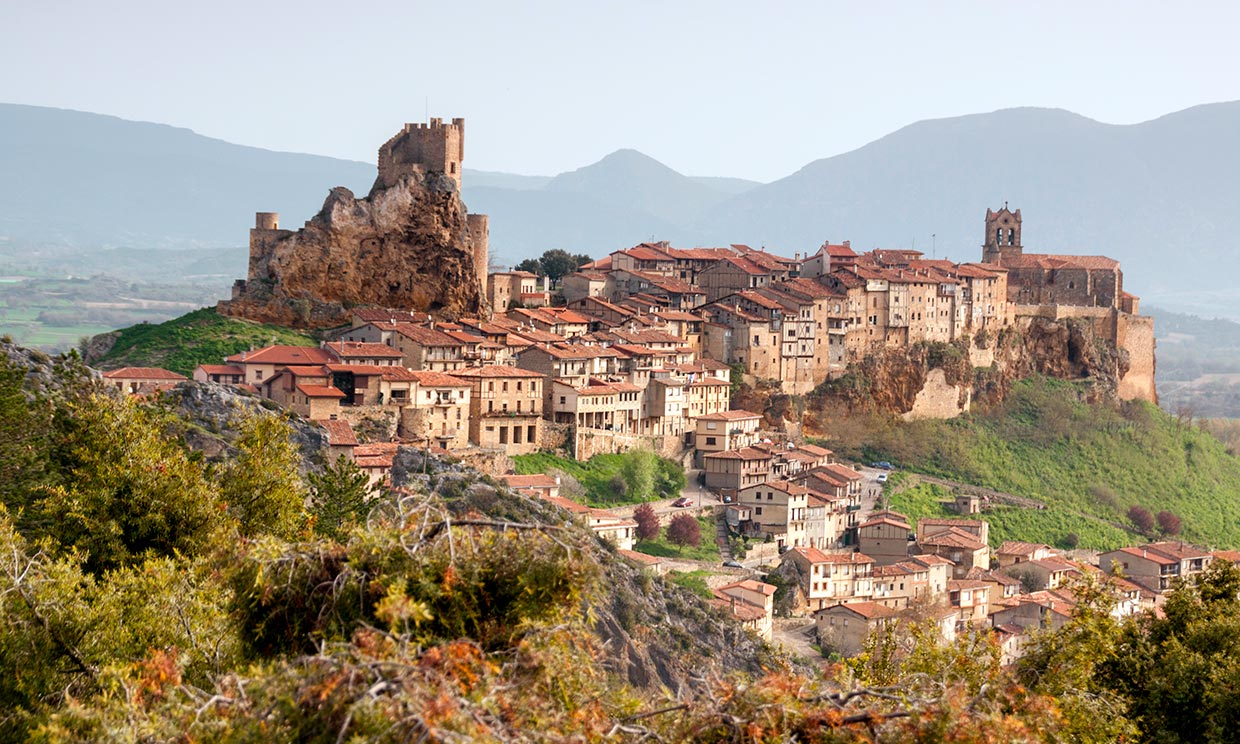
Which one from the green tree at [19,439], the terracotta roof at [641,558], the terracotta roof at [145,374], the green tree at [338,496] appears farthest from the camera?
the terracotta roof at [641,558]

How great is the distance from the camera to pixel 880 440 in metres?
72.2

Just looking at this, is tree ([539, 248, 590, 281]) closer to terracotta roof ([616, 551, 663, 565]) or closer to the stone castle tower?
the stone castle tower

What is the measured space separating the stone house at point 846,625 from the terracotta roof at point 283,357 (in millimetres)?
17475

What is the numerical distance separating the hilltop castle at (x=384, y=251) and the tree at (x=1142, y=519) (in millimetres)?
32355

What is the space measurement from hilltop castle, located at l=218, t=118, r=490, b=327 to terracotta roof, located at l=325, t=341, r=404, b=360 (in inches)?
170

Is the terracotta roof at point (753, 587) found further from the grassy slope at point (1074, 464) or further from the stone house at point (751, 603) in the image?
the grassy slope at point (1074, 464)

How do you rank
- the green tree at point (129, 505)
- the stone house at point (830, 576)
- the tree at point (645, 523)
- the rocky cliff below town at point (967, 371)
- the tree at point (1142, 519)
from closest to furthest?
the green tree at point (129, 505) → the tree at point (645, 523) → the stone house at point (830, 576) → the rocky cliff below town at point (967, 371) → the tree at point (1142, 519)

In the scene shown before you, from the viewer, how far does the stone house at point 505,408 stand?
5456 cm

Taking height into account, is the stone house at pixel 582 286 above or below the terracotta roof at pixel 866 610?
above

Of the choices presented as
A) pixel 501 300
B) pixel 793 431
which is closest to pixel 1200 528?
pixel 793 431

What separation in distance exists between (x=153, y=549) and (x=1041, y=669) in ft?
35.9

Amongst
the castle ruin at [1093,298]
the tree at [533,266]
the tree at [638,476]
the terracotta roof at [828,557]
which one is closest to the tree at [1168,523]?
the castle ruin at [1093,298]

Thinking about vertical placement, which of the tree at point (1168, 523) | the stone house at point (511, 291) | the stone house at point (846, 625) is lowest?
the stone house at point (846, 625)

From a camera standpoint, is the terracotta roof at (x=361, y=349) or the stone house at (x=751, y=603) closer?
the stone house at (x=751, y=603)
